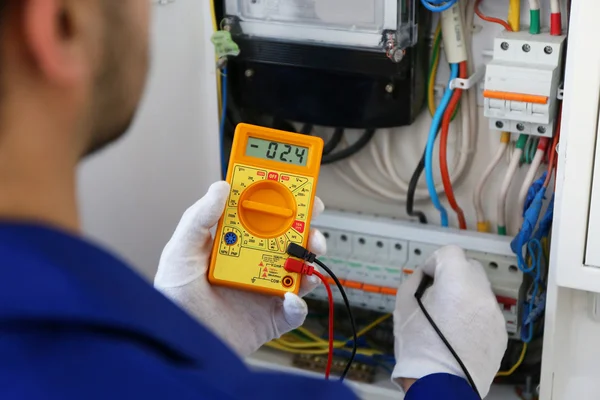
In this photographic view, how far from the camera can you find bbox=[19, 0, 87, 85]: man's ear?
0.42 metres

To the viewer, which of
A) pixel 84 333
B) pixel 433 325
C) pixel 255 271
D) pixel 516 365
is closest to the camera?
pixel 84 333

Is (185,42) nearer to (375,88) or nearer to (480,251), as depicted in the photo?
(375,88)

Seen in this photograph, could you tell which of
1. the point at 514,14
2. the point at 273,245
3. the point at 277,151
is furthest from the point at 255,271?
the point at 514,14

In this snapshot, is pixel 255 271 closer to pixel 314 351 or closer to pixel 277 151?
pixel 277 151

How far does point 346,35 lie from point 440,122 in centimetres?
18

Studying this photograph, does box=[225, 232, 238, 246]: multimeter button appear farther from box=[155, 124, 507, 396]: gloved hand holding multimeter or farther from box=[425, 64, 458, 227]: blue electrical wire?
box=[425, 64, 458, 227]: blue electrical wire

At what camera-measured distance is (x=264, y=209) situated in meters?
0.93

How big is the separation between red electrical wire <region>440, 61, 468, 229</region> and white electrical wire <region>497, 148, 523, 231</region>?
6cm

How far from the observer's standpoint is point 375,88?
1140 mm

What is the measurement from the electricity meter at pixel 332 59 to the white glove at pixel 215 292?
0.25m

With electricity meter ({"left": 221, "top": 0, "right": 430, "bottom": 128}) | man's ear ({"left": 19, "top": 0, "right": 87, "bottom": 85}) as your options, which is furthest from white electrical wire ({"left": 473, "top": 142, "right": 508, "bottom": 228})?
man's ear ({"left": 19, "top": 0, "right": 87, "bottom": 85})

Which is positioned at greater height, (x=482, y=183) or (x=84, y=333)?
(x=84, y=333)

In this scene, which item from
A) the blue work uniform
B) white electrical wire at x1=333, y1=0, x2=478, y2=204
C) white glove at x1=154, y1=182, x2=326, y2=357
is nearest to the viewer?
the blue work uniform

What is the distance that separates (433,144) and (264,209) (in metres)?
0.34
